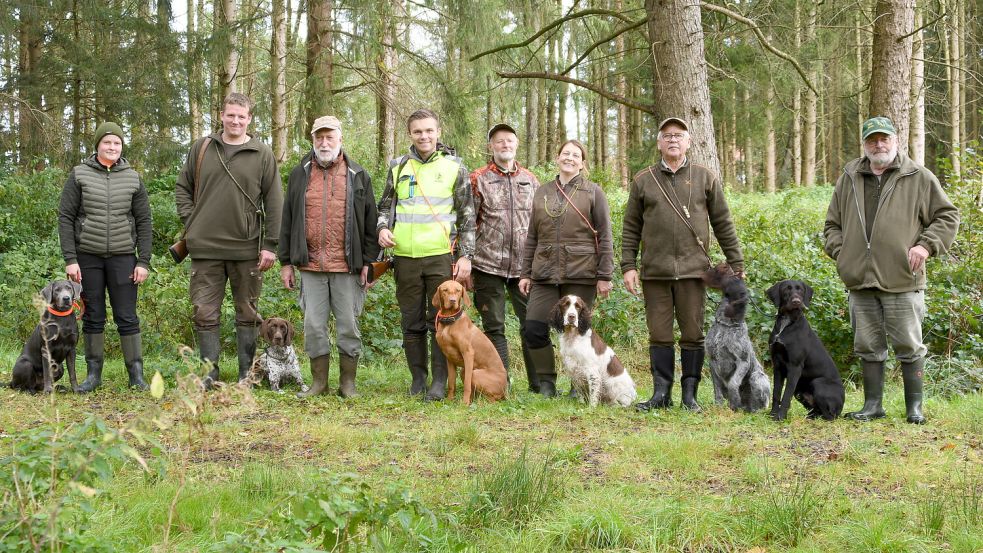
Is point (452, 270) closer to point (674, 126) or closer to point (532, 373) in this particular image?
point (532, 373)

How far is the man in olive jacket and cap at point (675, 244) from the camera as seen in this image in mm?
6055

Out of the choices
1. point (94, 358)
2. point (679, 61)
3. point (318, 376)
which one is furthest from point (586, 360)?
point (94, 358)

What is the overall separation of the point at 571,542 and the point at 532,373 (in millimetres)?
3928

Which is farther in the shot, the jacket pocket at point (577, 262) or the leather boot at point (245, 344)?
the leather boot at point (245, 344)

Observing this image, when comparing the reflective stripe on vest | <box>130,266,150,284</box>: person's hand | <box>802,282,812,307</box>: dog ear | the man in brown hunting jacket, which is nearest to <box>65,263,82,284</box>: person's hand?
<box>130,266,150,284</box>: person's hand

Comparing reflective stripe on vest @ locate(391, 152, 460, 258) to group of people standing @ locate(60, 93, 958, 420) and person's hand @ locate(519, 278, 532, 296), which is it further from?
person's hand @ locate(519, 278, 532, 296)

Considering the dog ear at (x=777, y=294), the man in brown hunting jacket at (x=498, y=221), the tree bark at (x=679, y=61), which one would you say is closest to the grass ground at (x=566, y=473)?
the dog ear at (x=777, y=294)

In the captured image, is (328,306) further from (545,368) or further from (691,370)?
(691,370)

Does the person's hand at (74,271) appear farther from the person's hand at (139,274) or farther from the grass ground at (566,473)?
the grass ground at (566,473)

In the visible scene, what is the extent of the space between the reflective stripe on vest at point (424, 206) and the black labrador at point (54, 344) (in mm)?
2726

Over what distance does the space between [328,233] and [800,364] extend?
366 cm

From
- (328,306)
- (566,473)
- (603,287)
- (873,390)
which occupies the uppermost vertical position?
(603,287)

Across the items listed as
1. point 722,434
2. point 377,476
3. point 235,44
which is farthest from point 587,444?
point 235,44

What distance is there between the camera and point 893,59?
9156 millimetres
